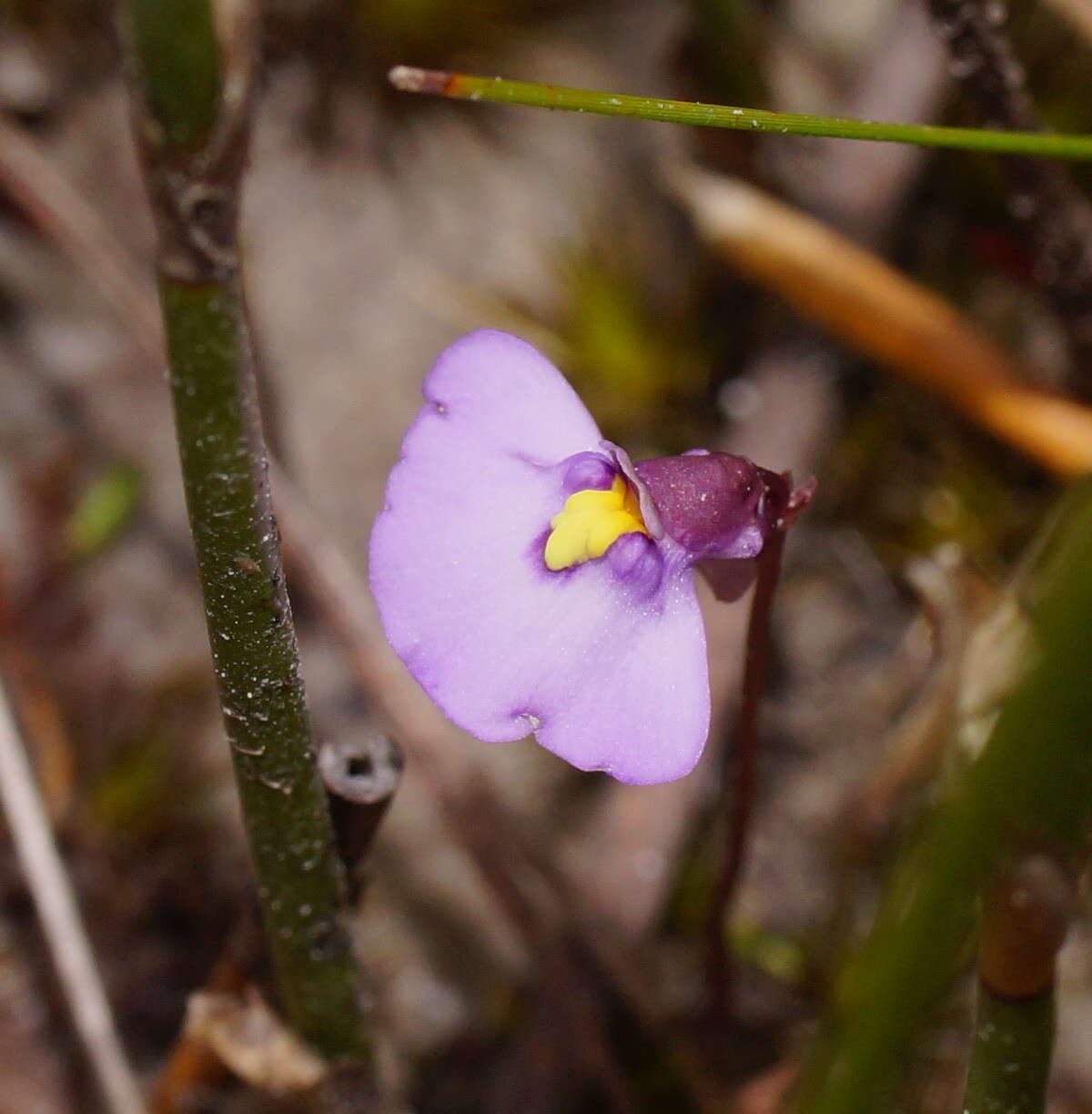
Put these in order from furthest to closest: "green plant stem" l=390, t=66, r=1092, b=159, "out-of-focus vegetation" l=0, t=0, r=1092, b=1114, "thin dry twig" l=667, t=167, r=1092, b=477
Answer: "thin dry twig" l=667, t=167, r=1092, b=477 < "out-of-focus vegetation" l=0, t=0, r=1092, b=1114 < "green plant stem" l=390, t=66, r=1092, b=159

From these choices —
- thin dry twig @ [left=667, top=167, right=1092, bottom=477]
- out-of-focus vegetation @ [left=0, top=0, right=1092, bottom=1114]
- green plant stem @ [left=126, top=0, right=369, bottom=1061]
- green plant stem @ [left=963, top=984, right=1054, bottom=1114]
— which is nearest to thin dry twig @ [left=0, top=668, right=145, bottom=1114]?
out-of-focus vegetation @ [left=0, top=0, right=1092, bottom=1114]

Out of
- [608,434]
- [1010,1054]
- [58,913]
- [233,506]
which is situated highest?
[233,506]

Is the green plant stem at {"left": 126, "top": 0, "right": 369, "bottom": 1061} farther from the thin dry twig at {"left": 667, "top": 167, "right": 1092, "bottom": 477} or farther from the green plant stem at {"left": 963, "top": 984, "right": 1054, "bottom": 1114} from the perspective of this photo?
the thin dry twig at {"left": 667, "top": 167, "right": 1092, "bottom": 477}

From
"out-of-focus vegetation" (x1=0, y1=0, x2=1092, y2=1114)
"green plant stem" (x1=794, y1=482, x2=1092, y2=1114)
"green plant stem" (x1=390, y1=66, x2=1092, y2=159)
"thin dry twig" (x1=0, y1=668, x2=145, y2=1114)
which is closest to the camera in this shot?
"green plant stem" (x1=794, y1=482, x2=1092, y2=1114)

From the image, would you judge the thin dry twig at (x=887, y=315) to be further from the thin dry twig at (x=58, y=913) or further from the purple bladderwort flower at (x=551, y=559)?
the thin dry twig at (x=58, y=913)

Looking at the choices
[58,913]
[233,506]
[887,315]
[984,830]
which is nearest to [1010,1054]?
[984,830]

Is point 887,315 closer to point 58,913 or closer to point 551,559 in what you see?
point 551,559

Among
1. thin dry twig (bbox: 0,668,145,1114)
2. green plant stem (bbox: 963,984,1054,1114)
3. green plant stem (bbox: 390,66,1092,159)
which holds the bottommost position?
thin dry twig (bbox: 0,668,145,1114)
